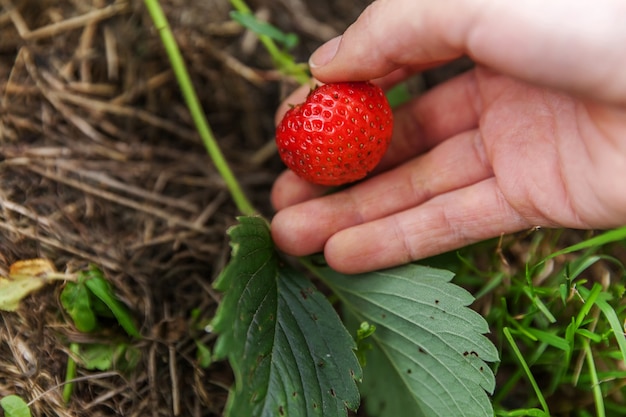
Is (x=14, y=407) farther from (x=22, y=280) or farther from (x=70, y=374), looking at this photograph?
(x=22, y=280)

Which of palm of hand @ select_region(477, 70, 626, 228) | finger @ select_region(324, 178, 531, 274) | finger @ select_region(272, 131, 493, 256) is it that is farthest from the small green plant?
palm of hand @ select_region(477, 70, 626, 228)

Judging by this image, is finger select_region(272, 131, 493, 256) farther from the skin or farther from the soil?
the soil

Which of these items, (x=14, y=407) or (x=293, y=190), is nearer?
(x=14, y=407)

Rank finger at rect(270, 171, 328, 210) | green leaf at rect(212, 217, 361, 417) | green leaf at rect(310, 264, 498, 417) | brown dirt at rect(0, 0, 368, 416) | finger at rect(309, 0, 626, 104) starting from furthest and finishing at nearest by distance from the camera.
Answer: finger at rect(270, 171, 328, 210)
brown dirt at rect(0, 0, 368, 416)
green leaf at rect(310, 264, 498, 417)
green leaf at rect(212, 217, 361, 417)
finger at rect(309, 0, 626, 104)

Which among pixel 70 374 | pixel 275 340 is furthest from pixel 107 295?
pixel 275 340

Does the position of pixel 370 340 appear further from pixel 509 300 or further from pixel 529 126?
pixel 529 126
